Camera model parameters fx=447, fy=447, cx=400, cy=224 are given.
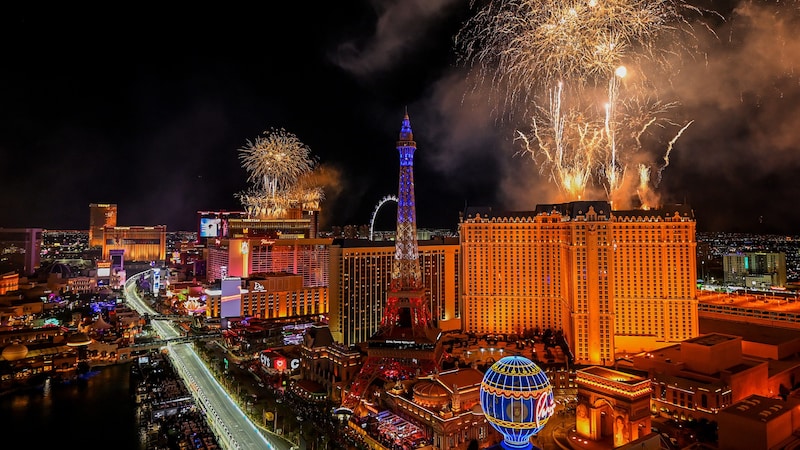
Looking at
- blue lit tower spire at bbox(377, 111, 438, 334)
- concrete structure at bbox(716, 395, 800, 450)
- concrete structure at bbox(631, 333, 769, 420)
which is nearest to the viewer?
concrete structure at bbox(716, 395, 800, 450)

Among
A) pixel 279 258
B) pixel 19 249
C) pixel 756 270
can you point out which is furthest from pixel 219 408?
pixel 756 270

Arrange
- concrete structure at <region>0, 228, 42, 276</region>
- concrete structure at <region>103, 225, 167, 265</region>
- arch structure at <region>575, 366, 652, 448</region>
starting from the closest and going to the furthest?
arch structure at <region>575, 366, 652, 448</region>
concrete structure at <region>0, 228, 42, 276</region>
concrete structure at <region>103, 225, 167, 265</region>

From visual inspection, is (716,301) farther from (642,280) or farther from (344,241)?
(344,241)

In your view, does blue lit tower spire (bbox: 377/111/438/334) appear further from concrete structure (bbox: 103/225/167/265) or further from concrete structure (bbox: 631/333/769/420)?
concrete structure (bbox: 103/225/167/265)

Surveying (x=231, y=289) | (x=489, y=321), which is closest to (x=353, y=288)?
(x=489, y=321)

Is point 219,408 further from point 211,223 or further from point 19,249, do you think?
point 19,249

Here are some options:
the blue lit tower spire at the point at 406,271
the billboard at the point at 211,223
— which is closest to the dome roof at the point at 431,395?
the blue lit tower spire at the point at 406,271

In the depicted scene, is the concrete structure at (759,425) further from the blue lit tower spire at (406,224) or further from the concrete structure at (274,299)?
the concrete structure at (274,299)

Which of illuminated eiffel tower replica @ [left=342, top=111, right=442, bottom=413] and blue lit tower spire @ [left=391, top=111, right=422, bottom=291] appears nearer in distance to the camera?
illuminated eiffel tower replica @ [left=342, top=111, right=442, bottom=413]

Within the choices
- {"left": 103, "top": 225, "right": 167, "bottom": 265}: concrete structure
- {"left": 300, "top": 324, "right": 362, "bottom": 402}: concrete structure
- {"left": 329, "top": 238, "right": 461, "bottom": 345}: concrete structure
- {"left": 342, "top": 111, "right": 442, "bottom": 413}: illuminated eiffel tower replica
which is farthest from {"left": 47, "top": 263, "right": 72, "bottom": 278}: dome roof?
{"left": 342, "top": 111, "right": 442, "bottom": 413}: illuminated eiffel tower replica
